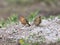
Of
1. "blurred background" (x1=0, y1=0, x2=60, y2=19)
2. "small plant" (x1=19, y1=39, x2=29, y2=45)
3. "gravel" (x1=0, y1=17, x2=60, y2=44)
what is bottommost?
"small plant" (x1=19, y1=39, x2=29, y2=45)

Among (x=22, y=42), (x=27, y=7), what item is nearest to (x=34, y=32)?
(x=22, y=42)

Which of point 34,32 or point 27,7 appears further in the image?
point 27,7

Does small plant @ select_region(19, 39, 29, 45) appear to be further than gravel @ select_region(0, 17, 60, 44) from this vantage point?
No

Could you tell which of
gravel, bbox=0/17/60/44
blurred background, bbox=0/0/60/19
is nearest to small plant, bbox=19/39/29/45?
gravel, bbox=0/17/60/44

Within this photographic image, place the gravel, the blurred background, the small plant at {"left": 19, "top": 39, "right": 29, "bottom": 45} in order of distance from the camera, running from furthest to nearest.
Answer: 1. the blurred background
2. the gravel
3. the small plant at {"left": 19, "top": 39, "right": 29, "bottom": 45}

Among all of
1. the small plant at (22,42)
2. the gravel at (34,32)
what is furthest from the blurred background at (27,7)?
the small plant at (22,42)

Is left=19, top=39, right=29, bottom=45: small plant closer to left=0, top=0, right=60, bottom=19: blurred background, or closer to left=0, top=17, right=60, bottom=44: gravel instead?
left=0, top=17, right=60, bottom=44: gravel

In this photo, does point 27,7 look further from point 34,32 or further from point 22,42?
point 22,42
